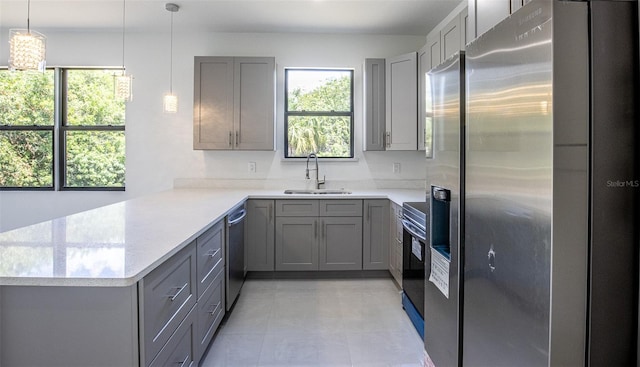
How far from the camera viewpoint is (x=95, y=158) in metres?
3.93

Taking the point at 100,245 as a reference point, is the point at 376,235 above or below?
below

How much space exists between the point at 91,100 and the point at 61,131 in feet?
1.54

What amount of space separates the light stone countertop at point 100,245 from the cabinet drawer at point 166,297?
8cm

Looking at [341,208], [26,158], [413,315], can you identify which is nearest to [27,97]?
[26,158]

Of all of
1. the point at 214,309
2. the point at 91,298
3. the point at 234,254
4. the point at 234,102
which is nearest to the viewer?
the point at 91,298

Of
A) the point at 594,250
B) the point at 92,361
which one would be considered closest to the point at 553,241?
the point at 594,250

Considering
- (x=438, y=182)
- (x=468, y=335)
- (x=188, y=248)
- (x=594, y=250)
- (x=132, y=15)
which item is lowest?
(x=468, y=335)

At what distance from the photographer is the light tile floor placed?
209 centimetres

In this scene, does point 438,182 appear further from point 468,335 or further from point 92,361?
point 92,361

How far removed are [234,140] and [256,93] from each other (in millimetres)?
523

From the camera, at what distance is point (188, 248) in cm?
165

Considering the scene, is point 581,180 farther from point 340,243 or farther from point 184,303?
point 340,243

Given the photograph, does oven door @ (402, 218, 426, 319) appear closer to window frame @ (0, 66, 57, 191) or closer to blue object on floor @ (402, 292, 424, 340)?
blue object on floor @ (402, 292, 424, 340)

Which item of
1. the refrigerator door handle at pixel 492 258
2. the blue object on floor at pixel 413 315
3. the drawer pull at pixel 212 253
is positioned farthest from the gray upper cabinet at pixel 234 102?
the refrigerator door handle at pixel 492 258
